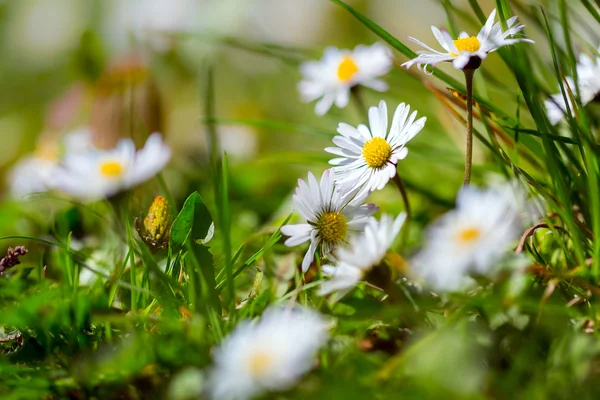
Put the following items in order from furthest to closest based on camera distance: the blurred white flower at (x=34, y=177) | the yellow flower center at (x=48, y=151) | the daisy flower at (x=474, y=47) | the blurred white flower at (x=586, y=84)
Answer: the yellow flower center at (x=48, y=151)
the blurred white flower at (x=34, y=177)
the blurred white flower at (x=586, y=84)
the daisy flower at (x=474, y=47)

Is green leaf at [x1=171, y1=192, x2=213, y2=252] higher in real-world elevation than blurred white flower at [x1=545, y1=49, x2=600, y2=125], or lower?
lower

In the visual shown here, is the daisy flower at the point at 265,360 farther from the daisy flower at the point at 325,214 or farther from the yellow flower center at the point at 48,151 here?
the yellow flower center at the point at 48,151

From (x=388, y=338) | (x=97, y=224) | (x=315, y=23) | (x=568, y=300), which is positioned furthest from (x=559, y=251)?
(x=315, y=23)

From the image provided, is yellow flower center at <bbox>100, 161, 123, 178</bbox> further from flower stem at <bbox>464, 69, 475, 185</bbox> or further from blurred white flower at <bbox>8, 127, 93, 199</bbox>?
blurred white flower at <bbox>8, 127, 93, 199</bbox>

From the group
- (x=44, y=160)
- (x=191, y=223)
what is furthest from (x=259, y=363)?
(x=44, y=160)

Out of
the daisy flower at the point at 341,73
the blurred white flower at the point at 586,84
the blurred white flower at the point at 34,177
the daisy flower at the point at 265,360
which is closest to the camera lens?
the daisy flower at the point at 265,360

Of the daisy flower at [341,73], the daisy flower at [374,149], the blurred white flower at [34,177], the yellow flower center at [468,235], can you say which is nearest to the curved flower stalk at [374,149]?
the daisy flower at [374,149]

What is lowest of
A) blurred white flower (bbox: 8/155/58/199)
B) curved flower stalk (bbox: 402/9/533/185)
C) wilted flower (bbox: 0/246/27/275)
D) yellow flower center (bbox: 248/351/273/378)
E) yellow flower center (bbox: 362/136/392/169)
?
blurred white flower (bbox: 8/155/58/199)

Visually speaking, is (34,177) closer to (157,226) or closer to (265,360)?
(157,226)

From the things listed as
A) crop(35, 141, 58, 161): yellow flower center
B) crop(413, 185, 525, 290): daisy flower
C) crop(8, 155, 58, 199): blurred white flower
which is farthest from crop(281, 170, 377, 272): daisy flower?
crop(35, 141, 58, 161): yellow flower center
